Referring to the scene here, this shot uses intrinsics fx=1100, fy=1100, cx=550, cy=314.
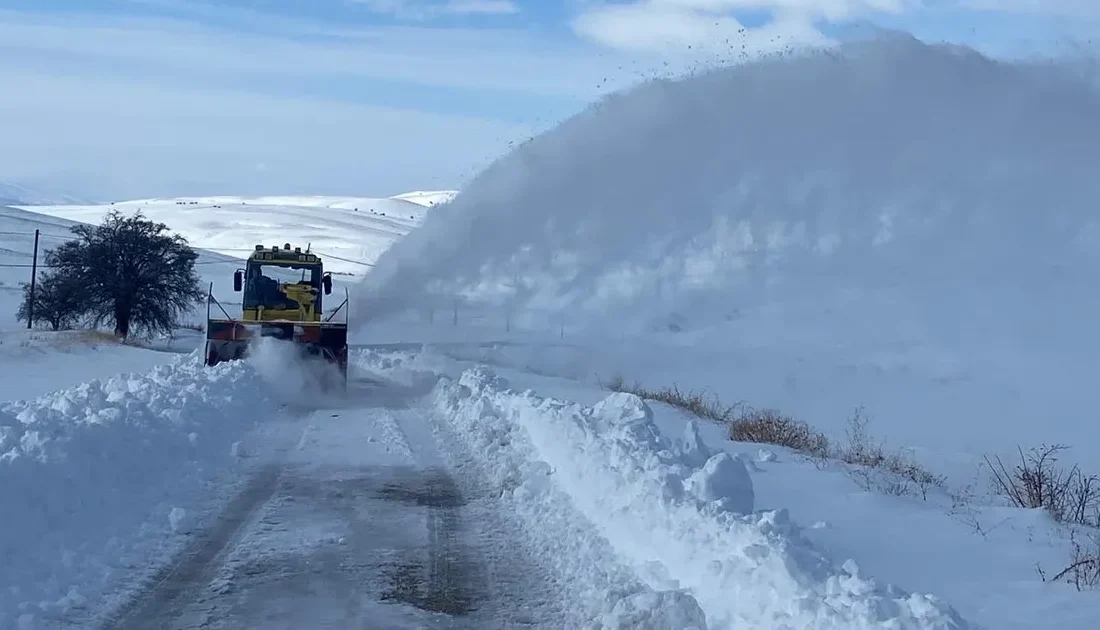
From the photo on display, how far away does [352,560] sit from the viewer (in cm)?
777

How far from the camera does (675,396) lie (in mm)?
20438

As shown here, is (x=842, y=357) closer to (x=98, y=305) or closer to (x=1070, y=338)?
(x=1070, y=338)

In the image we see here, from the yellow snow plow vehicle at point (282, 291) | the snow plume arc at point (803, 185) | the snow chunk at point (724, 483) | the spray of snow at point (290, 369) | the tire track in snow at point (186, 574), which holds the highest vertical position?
the snow plume arc at point (803, 185)

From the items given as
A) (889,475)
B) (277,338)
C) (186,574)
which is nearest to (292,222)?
(277,338)

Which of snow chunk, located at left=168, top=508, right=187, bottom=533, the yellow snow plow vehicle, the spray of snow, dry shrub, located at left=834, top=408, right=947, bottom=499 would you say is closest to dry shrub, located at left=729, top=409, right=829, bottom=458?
dry shrub, located at left=834, top=408, right=947, bottom=499

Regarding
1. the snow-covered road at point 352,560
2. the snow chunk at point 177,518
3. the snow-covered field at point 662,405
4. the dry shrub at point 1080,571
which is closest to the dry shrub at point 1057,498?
the snow-covered field at point 662,405

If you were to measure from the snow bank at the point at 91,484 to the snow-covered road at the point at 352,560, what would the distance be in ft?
1.36

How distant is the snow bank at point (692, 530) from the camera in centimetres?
521

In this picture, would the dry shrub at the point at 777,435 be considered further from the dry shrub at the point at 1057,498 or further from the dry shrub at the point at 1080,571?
the dry shrub at the point at 1080,571

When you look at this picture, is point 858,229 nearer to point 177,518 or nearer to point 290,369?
point 290,369

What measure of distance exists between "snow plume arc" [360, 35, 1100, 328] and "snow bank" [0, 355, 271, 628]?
1049cm

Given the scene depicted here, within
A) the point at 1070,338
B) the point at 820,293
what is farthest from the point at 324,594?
the point at 820,293

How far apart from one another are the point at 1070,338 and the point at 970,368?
206cm

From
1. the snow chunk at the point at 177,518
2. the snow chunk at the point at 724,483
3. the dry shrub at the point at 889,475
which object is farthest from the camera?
the dry shrub at the point at 889,475
